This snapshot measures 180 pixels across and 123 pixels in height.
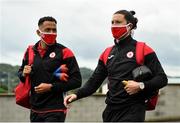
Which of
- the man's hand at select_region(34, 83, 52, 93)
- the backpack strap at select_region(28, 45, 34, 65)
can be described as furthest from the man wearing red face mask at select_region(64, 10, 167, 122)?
the backpack strap at select_region(28, 45, 34, 65)

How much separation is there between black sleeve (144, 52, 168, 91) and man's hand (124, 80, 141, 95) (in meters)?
0.11

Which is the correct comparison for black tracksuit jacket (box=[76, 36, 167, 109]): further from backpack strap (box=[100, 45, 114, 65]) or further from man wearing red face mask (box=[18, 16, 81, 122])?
man wearing red face mask (box=[18, 16, 81, 122])

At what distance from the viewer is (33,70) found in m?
7.62

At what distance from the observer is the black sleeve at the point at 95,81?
702 cm

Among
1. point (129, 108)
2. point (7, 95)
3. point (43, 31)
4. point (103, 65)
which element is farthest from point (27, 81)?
point (7, 95)

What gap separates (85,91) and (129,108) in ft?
2.52

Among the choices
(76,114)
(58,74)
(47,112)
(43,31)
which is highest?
(43,31)

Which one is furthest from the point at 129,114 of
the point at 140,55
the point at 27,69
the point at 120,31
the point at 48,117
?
the point at 27,69

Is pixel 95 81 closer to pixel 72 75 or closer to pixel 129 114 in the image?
pixel 72 75

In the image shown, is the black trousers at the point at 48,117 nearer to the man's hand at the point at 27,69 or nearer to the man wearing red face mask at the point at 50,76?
the man wearing red face mask at the point at 50,76

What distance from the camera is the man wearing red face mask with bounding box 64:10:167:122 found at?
642cm

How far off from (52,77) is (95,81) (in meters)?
0.69

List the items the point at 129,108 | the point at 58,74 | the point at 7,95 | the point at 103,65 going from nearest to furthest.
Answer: the point at 129,108 < the point at 103,65 < the point at 58,74 < the point at 7,95

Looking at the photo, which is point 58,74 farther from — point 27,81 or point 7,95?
point 7,95
